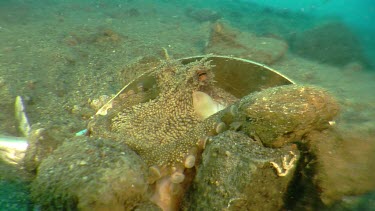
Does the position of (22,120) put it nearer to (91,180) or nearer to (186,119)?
(186,119)

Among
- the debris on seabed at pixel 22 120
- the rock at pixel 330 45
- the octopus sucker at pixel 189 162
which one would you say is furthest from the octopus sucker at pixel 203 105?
the rock at pixel 330 45

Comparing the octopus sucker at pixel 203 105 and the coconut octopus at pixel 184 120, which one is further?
the octopus sucker at pixel 203 105

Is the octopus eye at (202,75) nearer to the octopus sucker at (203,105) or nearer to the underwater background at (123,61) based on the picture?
the octopus sucker at (203,105)

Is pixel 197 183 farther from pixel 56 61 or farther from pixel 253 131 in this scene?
pixel 56 61

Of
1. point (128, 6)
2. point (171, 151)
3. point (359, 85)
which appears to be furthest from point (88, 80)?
point (128, 6)

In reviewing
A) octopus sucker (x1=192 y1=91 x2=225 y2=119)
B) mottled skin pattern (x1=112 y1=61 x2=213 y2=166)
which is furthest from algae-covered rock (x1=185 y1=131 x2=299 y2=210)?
octopus sucker (x1=192 y1=91 x2=225 y2=119)

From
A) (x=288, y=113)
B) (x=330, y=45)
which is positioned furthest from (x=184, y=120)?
(x=330, y=45)
